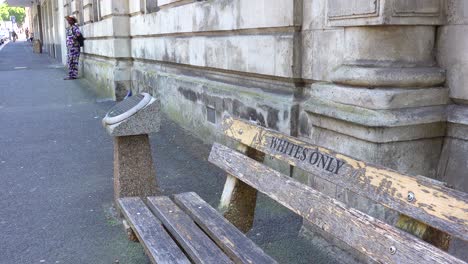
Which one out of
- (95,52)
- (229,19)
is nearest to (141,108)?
(229,19)

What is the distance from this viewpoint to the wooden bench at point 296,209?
1.89 m

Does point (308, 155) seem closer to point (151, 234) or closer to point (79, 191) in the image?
point (151, 234)

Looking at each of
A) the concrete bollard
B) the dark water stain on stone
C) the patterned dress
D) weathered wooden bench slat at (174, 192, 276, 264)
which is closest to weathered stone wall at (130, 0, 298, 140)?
the dark water stain on stone

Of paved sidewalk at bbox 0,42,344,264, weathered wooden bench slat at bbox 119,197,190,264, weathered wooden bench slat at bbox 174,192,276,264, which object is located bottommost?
paved sidewalk at bbox 0,42,344,264

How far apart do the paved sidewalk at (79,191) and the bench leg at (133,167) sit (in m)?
0.30

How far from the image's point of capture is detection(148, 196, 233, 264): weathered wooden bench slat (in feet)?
8.68

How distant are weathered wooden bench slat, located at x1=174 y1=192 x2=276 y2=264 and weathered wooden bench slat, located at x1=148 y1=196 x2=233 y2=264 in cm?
4

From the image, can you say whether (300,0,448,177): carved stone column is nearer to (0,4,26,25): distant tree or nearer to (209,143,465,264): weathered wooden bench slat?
(209,143,465,264): weathered wooden bench slat

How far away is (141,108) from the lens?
154 inches

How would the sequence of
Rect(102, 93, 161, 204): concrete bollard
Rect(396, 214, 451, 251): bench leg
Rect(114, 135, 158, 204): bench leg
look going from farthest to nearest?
Rect(114, 135, 158, 204): bench leg < Rect(102, 93, 161, 204): concrete bollard < Rect(396, 214, 451, 251): bench leg

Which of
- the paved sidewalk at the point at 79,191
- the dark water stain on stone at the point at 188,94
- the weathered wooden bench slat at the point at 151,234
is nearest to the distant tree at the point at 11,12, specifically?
the paved sidewalk at the point at 79,191

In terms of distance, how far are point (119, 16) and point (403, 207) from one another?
9.36 metres

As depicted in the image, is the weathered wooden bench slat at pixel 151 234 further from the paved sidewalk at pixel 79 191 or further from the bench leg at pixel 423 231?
the bench leg at pixel 423 231

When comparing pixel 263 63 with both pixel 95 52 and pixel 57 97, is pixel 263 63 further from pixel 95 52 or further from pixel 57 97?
pixel 95 52
